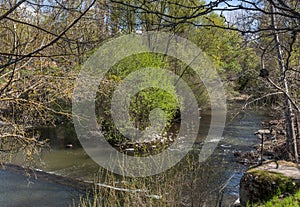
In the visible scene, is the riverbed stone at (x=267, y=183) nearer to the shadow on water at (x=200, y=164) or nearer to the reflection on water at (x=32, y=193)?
the shadow on water at (x=200, y=164)

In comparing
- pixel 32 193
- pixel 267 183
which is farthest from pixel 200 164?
pixel 32 193

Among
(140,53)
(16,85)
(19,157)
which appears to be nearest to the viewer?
(16,85)

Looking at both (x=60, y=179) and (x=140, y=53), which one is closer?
(x=60, y=179)

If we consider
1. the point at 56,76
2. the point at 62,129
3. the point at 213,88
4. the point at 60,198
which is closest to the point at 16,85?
the point at 56,76

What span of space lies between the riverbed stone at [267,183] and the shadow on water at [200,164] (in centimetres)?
32

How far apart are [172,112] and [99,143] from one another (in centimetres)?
338

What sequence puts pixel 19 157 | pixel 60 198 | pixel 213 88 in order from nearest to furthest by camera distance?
pixel 60 198, pixel 19 157, pixel 213 88

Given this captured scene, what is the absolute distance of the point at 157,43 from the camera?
45.3 feet

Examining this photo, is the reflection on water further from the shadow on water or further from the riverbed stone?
the riverbed stone

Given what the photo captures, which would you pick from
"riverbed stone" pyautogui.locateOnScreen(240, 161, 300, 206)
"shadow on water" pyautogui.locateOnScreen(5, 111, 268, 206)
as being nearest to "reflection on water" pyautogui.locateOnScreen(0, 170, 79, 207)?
"shadow on water" pyautogui.locateOnScreen(5, 111, 268, 206)

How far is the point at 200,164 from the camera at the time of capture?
7121 millimetres

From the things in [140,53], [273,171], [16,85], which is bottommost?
[273,171]

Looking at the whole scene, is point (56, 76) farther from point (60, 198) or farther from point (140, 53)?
point (140, 53)

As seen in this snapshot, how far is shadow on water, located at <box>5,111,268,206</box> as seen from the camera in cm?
509
